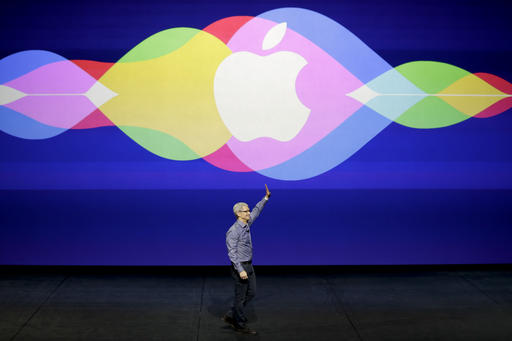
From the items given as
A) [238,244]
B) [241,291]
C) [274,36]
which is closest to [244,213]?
[238,244]

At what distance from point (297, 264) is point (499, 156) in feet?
11.2

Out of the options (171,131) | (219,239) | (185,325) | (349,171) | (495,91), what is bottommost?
(185,325)

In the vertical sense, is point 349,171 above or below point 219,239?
above

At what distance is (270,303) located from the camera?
6.80 metres

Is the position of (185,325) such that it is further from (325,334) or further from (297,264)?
(297,264)

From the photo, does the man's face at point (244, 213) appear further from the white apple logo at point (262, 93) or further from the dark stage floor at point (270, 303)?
the white apple logo at point (262, 93)

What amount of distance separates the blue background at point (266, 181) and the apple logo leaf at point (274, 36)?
0.31 meters

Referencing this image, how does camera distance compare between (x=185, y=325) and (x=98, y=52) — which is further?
(x=98, y=52)

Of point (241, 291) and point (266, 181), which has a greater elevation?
point (266, 181)

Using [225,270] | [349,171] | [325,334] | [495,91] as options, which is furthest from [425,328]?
[495,91]

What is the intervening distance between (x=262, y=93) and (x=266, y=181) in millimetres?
1275

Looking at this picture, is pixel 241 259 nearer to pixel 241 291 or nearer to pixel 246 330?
pixel 241 291

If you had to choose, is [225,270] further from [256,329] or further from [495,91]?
[495,91]

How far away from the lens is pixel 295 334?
5.88 metres
